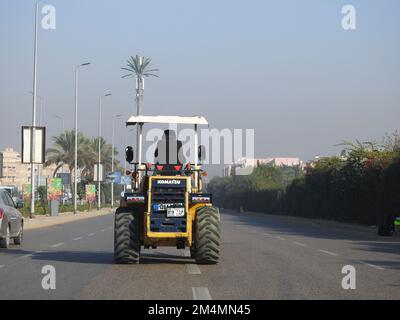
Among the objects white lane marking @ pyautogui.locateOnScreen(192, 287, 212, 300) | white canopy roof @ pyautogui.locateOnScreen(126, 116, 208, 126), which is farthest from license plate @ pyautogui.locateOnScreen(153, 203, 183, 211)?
white lane marking @ pyautogui.locateOnScreen(192, 287, 212, 300)

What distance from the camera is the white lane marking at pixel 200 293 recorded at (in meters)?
12.7

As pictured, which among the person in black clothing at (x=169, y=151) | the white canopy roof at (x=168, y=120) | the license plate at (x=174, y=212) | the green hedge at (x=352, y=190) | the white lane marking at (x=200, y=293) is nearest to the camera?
the white lane marking at (x=200, y=293)

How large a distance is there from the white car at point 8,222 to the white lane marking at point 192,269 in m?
7.42

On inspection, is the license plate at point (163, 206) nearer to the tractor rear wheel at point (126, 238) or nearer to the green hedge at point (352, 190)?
the tractor rear wheel at point (126, 238)

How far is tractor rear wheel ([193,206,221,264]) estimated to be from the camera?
60.7 feet

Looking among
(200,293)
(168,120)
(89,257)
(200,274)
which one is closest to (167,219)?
(200,274)

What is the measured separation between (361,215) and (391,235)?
37.6 ft

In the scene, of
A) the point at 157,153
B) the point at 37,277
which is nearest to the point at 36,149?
the point at 157,153

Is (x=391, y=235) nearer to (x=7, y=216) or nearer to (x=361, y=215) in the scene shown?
(x=361, y=215)

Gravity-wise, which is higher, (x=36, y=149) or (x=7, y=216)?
(x=36, y=149)

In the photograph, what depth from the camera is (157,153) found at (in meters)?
19.6

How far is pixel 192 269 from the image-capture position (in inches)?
701

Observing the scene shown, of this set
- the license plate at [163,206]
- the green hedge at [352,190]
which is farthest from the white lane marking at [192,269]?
the green hedge at [352,190]
